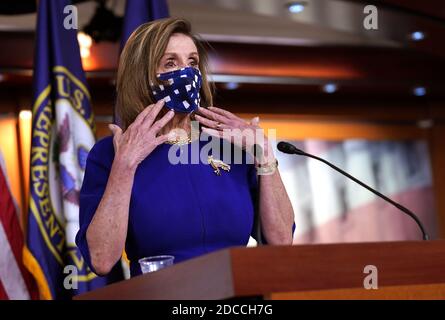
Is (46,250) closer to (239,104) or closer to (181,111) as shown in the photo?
(181,111)

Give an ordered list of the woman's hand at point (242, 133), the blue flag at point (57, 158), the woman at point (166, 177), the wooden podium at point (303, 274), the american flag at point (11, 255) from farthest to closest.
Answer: the american flag at point (11, 255)
the blue flag at point (57, 158)
the woman's hand at point (242, 133)
the woman at point (166, 177)
the wooden podium at point (303, 274)

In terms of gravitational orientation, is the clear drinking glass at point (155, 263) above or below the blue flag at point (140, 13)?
below

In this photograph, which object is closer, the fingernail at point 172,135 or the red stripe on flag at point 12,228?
the fingernail at point 172,135

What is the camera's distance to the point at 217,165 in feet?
9.04

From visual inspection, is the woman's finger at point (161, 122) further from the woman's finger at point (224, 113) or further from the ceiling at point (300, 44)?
the ceiling at point (300, 44)

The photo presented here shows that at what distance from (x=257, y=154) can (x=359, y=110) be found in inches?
182

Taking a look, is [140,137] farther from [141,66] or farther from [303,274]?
[303,274]

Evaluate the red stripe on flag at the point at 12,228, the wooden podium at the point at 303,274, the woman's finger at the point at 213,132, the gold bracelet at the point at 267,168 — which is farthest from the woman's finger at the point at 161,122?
the red stripe on flag at the point at 12,228

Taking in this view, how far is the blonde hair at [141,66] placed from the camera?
9.14 ft

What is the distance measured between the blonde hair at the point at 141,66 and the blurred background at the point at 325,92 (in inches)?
103

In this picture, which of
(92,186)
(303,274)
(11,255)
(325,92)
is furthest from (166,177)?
(325,92)

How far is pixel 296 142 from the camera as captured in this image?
272 inches
